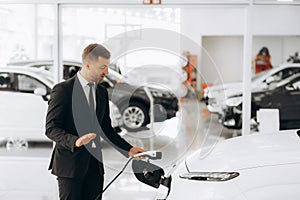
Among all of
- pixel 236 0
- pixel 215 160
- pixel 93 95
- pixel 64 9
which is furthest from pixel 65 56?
pixel 215 160

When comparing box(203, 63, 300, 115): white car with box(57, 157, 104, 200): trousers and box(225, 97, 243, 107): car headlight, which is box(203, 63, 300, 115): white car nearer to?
box(225, 97, 243, 107): car headlight

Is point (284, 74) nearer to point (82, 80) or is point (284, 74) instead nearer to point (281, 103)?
point (281, 103)

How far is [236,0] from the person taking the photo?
3896 mm

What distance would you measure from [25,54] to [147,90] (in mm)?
1660

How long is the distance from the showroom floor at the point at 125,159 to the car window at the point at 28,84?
69 centimetres

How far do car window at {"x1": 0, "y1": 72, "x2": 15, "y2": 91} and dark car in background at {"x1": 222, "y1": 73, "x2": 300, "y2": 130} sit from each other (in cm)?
260

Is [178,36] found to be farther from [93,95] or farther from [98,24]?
[98,24]

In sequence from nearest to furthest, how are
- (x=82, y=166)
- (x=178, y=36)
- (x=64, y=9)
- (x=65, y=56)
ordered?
(x=82, y=166) → (x=178, y=36) → (x=64, y=9) → (x=65, y=56)

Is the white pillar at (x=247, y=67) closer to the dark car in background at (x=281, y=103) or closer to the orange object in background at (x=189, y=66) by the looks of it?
the orange object in background at (x=189, y=66)

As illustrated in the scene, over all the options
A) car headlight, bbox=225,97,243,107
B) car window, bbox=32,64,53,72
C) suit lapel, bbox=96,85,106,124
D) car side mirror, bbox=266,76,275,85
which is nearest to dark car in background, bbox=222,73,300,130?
car headlight, bbox=225,97,243,107

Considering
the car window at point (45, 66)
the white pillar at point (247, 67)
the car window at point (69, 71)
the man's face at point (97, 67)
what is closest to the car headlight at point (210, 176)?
the man's face at point (97, 67)

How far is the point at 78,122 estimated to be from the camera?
2.22m

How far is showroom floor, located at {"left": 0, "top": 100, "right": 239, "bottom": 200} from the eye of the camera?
298 centimetres

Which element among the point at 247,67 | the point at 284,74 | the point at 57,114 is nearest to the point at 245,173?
the point at 57,114
